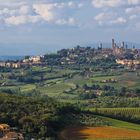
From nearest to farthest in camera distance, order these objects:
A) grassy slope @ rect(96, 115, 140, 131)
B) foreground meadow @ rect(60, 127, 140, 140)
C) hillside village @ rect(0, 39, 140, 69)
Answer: foreground meadow @ rect(60, 127, 140, 140) → grassy slope @ rect(96, 115, 140, 131) → hillside village @ rect(0, 39, 140, 69)

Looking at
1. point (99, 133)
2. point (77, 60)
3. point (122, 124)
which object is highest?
point (77, 60)

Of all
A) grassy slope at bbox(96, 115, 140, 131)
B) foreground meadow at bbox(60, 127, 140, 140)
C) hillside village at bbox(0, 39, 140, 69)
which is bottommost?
grassy slope at bbox(96, 115, 140, 131)

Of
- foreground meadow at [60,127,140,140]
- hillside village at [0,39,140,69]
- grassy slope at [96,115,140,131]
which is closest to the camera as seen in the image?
foreground meadow at [60,127,140,140]

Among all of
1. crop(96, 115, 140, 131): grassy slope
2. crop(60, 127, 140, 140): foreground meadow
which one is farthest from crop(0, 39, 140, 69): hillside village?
crop(60, 127, 140, 140): foreground meadow

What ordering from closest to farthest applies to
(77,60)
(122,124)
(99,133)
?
(99,133) → (122,124) → (77,60)

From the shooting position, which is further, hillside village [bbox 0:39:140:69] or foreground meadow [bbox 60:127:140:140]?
hillside village [bbox 0:39:140:69]

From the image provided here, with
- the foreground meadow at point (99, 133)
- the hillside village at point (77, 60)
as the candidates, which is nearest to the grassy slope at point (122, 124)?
the foreground meadow at point (99, 133)

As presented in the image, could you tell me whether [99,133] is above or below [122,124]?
→ above

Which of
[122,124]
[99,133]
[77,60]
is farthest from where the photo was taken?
[77,60]

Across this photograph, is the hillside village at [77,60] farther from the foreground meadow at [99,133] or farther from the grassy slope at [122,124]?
the foreground meadow at [99,133]

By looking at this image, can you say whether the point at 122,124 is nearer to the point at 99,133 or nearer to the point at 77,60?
the point at 99,133

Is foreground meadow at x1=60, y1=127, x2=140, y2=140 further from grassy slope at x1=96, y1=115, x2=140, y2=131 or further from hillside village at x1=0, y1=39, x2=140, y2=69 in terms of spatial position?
hillside village at x1=0, y1=39, x2=140, y2=69

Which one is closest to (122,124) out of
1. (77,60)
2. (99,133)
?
(99,133)
